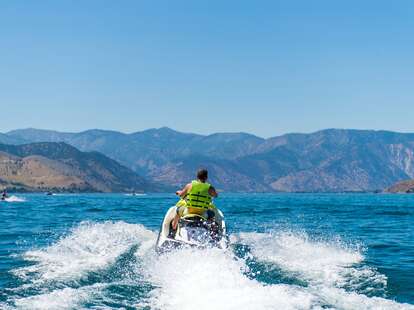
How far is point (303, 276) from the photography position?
17281mm

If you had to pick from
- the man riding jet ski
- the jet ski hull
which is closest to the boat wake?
the jet ski hull

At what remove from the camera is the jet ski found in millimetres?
19703

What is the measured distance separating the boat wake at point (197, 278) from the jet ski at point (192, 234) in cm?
77

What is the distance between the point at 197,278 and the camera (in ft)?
46.7

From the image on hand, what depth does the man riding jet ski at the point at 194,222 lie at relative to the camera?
20.4m

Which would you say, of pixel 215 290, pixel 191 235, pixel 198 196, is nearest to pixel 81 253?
pixel 191 235

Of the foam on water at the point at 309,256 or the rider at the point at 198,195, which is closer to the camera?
the foam on water at the point at 309,256

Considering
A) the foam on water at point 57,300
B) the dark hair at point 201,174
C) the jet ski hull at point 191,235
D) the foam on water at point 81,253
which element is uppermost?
the dark hair at point 201,174

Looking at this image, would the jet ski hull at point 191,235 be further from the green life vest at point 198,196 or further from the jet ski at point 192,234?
the green life vest at point 198,196

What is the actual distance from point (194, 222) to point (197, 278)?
7.30 meters

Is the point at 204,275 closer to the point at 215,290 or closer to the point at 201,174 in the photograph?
the point at 215,290

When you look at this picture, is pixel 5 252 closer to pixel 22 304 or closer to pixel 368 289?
pixel 22 304

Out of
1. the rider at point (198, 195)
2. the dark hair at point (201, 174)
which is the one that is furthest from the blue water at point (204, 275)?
the dark hair at point (201, 174)

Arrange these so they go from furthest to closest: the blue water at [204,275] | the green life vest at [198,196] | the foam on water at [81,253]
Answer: the green life vest at [198,196] → the foam on water at [81,253] → the blue water at [204,275]
